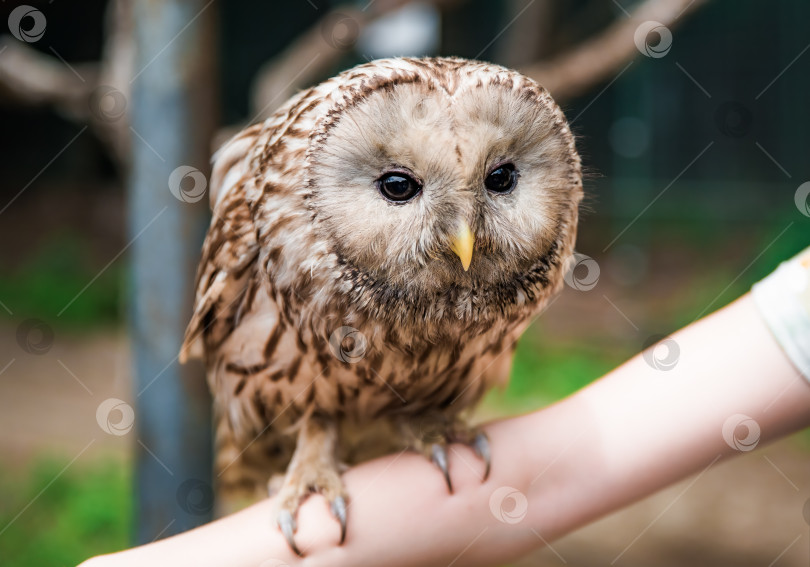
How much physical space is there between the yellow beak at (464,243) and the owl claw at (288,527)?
557 millimetres

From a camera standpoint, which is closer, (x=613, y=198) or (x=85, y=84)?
(x=85, y=84)

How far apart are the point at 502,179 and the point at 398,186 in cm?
17

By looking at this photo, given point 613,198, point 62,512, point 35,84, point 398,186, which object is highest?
point 35,84

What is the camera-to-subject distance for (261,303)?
1.60m

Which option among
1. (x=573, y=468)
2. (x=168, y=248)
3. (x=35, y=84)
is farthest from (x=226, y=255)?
(x=35, y=84)

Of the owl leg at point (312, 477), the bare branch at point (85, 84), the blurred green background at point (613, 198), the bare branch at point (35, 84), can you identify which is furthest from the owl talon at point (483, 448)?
the blurred green background at point (613, 198)

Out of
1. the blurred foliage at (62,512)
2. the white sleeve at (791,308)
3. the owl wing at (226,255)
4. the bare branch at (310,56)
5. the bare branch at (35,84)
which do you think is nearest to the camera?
the white sleeve at (791,308)

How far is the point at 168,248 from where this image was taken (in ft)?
5.54

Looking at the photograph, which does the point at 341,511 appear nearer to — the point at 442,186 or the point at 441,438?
the point at 441,438

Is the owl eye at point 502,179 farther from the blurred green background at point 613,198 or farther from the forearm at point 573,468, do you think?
the blurred green background at point 613,198

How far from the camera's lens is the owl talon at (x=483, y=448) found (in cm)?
147

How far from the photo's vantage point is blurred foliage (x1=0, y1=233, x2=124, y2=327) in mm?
6250

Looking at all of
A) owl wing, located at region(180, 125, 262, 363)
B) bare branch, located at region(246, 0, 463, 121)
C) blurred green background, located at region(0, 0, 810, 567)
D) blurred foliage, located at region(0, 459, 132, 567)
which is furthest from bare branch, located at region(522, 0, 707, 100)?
blurred foliage, located at region(0, 459, 132, 567)

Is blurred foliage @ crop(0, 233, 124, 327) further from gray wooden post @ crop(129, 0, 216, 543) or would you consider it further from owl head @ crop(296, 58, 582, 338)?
owl head @ crop(296, 58, 582, 338)
